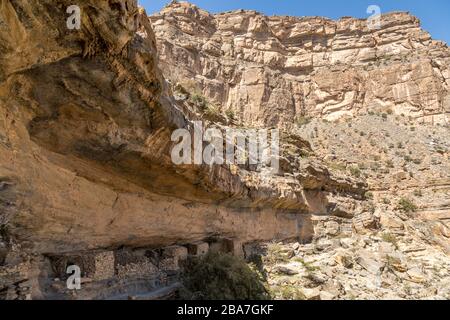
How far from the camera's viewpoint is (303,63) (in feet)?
149

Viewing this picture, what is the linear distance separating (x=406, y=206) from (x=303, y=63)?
95.4 ft

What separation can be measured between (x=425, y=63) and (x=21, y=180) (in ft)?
147

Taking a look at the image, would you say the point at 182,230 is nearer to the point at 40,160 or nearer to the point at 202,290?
the point at 202,290

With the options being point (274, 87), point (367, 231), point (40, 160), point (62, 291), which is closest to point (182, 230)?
point (62, 291)

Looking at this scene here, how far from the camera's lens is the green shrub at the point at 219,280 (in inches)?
308

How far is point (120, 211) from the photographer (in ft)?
24.5

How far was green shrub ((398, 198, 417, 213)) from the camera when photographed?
68.7ft

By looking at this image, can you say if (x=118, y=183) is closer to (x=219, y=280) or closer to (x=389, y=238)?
(x=219, y=280)

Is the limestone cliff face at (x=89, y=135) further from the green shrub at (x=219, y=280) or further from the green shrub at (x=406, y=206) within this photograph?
the green shrub at (x=406, y=206)

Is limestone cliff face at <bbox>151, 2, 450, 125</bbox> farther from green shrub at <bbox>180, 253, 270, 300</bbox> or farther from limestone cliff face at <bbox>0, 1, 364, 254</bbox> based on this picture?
limestone cliff face at <bbox>0, 1, 364, 254</bbox>

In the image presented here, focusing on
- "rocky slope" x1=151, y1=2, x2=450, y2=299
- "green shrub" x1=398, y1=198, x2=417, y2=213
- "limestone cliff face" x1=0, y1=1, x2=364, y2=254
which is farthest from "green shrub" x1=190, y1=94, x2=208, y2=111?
"green shrub" x1=398, y1=198, x2=417, y2=213

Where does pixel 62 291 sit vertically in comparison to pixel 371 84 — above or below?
below

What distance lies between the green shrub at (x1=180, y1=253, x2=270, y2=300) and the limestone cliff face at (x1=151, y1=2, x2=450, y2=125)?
96.4ft

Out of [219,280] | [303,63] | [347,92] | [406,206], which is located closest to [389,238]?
[406,206]
